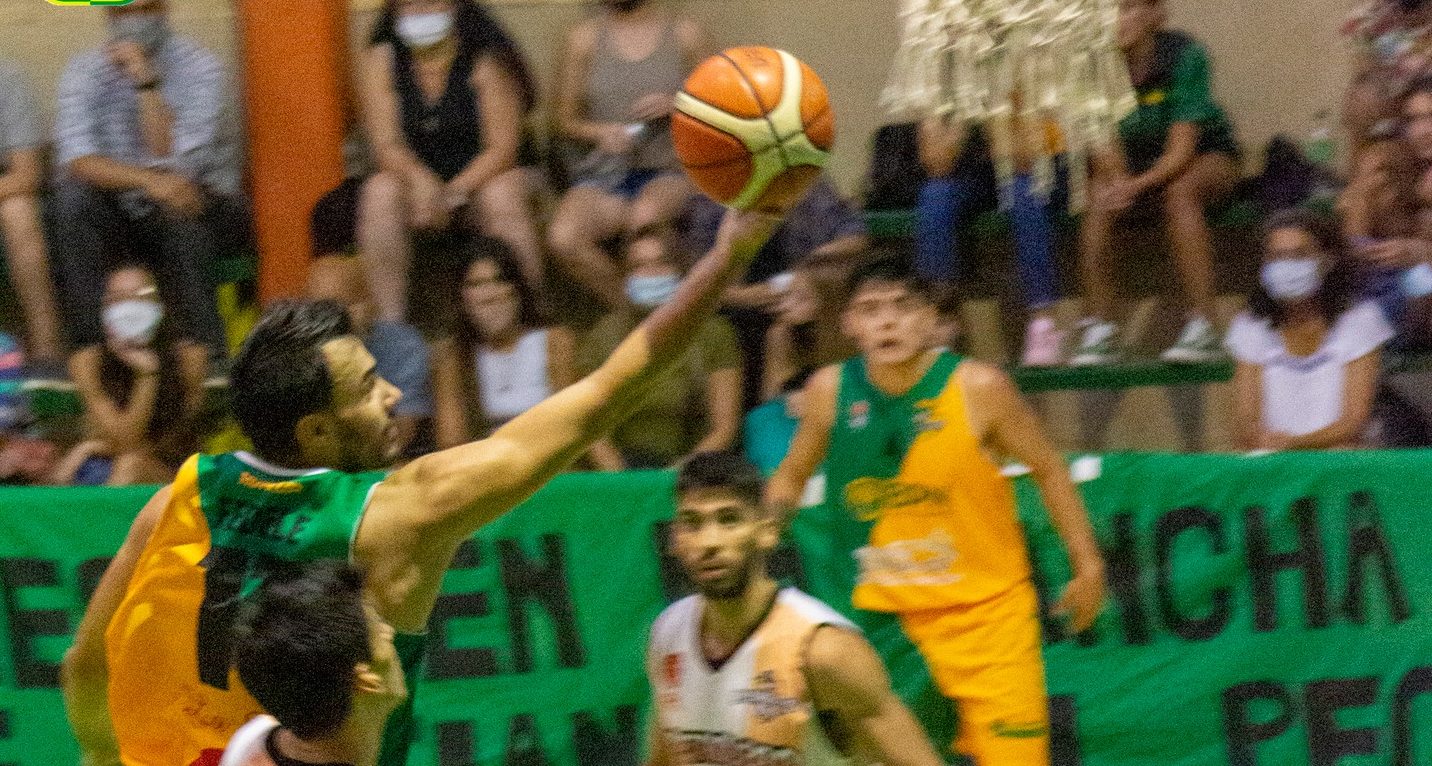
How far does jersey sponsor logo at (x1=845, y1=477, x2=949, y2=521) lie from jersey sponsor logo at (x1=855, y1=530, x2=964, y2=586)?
11cm

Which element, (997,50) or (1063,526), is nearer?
(1063,526)

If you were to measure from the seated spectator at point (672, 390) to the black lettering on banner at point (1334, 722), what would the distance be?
7.82 feet

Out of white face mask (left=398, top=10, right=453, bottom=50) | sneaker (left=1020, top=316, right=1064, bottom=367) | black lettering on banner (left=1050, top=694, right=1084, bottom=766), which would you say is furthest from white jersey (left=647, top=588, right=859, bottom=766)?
white face mask (left=398, top=10, right=453, bottom=50)

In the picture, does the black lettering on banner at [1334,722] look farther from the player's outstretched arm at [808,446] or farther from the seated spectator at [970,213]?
the seated spectator at [970,213]

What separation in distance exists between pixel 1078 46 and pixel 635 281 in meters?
2.09

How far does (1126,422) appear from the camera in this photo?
8578 mm

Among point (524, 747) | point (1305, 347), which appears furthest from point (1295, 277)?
point (524, 747)

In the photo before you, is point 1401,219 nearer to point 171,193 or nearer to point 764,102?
point 764,102

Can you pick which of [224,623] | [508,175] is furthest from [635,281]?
[224,623]

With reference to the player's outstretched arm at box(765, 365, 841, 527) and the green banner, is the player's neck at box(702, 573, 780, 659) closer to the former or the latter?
the player's outstretched arm at box(765, 365, 841, 527)

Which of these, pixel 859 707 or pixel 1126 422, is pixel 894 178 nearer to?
pixel 1126 422

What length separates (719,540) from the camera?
4523 mm

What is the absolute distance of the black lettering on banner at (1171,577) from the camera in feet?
21.6

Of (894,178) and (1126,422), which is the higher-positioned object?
(894,178)
